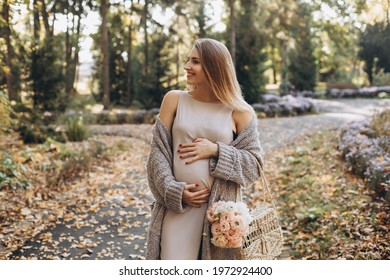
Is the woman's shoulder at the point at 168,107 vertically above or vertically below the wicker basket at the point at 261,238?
above

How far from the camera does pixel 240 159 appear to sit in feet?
6.79

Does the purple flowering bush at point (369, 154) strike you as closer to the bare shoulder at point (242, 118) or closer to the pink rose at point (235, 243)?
the bare shoulder at point (242, 118)

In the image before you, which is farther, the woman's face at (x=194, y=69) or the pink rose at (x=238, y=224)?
the woman's face at (x=194, y=69)

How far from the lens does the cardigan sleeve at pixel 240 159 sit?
2041 mm

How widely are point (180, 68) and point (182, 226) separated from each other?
478 inches

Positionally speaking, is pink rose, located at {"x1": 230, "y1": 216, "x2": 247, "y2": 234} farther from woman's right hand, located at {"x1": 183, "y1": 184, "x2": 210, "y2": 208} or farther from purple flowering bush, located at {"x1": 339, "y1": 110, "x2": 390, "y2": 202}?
purple flowering bush, located at {"x1": 339, "y1": 110, "x2": 390, "y2": 202}

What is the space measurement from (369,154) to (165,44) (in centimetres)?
988

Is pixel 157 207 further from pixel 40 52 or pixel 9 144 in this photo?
pixel 40 52

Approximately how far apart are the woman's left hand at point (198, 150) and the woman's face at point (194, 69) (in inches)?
12.0

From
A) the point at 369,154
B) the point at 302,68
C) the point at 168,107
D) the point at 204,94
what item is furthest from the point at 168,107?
the point at 302,68

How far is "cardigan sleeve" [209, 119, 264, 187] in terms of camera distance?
2.04 metres

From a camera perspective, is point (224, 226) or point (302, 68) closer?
point (224, 226)

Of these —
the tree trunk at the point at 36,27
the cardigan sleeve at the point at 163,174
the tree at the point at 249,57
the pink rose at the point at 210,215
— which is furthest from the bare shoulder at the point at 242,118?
the tree at the point at 249,57

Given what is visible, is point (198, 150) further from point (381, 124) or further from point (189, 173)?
point (381, 124)
